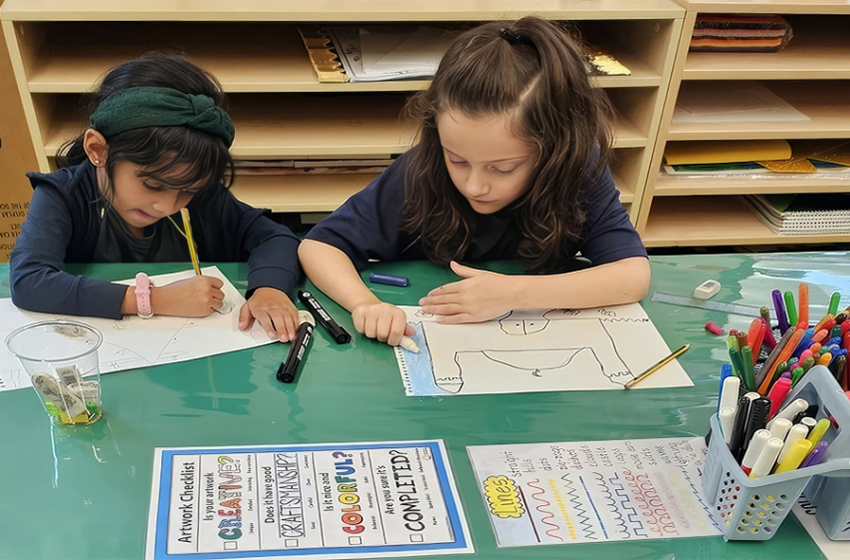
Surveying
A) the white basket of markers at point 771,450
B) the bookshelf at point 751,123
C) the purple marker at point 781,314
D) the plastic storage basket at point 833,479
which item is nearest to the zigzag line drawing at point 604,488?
the white basket of markers at point 771,450

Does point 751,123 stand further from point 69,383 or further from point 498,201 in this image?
point 69,383

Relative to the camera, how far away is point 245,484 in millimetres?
768

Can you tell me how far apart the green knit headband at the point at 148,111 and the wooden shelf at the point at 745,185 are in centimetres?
137

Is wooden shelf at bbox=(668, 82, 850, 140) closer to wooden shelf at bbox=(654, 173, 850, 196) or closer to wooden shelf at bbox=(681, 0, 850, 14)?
wooden shelf at bbox=(654, 173, 850, 196)

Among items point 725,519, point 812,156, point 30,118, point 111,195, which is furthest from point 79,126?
point 812,156

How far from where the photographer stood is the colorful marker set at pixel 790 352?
2.55 ft

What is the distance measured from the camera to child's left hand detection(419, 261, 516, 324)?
1.08 metres

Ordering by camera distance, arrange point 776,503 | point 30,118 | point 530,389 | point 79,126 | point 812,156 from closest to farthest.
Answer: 1. point 776,503
2. point 530,389
3. point 30,118
4. point 79,126
5. point 812,156

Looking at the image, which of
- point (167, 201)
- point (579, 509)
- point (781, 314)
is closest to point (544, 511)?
point (579, 509)

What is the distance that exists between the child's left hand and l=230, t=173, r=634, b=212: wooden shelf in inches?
35.7

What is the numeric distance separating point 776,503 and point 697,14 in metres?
1.54

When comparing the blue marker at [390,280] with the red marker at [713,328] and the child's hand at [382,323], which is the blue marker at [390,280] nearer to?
the child's hand at [382,323]

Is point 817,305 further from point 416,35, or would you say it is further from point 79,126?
point 79,126

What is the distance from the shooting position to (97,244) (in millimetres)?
1249
